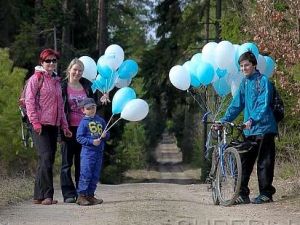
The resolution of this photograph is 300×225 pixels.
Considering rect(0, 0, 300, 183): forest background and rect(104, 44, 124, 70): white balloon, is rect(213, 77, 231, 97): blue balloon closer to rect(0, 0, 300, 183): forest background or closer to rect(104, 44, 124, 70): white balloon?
rect(0, 0, 300, 183): forest background

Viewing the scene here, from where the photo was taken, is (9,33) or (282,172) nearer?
(282,172)

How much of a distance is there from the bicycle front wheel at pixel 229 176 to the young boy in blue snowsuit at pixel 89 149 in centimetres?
164

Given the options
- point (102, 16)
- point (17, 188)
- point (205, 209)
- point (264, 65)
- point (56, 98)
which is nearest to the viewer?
point (205, 209)

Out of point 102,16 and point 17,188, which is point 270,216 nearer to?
point 17,188

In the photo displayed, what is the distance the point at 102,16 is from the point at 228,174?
17.4 meters

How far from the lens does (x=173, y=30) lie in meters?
28.5

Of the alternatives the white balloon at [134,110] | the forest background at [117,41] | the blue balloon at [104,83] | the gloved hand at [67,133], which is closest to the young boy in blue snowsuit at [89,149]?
the gloved hand at [67,133]

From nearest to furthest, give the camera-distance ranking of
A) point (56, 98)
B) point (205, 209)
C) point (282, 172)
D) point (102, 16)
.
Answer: point (205, 209) < point (56, 98) < point (282, 172) < point (102, 16)

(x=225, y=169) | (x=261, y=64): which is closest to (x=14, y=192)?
(x=225, y=169)

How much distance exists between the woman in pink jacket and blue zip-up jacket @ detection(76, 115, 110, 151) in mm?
278

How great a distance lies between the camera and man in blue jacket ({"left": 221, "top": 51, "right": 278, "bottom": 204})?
809 cm

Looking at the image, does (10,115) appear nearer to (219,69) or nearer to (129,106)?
(219,69)

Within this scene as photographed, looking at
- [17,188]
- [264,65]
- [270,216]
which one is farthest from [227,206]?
[17,188]

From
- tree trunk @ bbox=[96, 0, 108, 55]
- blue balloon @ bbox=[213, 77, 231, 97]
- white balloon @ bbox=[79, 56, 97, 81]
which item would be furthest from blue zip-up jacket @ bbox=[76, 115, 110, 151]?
tree trunk @ bbox=[96, 0, 108, 55]
